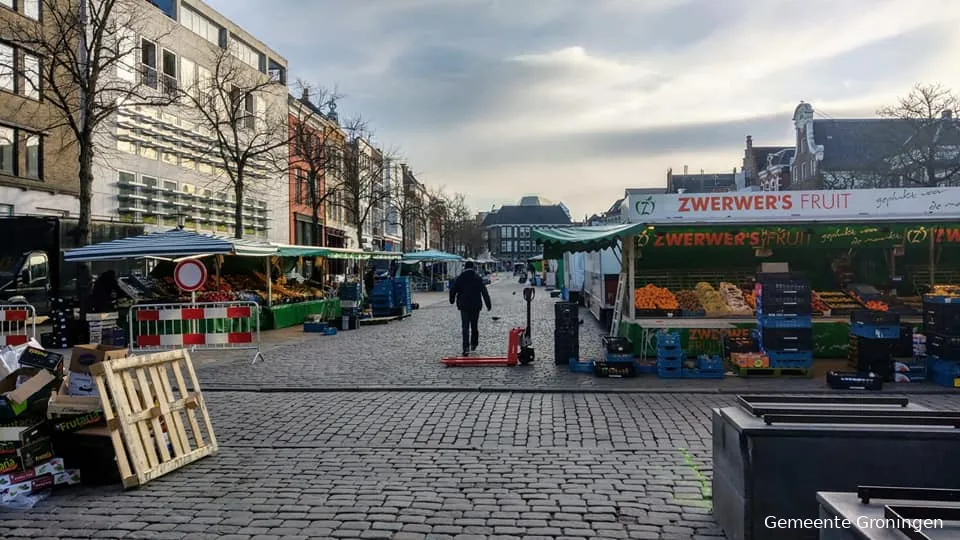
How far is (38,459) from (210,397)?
417 cm

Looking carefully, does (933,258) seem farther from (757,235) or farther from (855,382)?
(855,382)

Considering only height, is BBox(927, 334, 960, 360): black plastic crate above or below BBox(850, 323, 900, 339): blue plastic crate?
below

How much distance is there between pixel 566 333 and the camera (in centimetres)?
1177

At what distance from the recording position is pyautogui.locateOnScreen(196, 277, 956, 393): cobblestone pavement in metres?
9.76

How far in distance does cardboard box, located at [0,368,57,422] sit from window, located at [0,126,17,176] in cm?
2259

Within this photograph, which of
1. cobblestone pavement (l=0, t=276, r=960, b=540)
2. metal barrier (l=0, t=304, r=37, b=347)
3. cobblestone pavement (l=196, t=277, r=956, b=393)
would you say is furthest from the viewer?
metal barrier (l=0, t=304, r=37, b=347)

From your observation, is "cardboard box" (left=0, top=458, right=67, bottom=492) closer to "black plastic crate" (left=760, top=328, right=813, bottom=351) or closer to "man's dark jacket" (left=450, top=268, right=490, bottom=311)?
"man's dark jacket" (left=450, top=268, right=490, bottom=311)

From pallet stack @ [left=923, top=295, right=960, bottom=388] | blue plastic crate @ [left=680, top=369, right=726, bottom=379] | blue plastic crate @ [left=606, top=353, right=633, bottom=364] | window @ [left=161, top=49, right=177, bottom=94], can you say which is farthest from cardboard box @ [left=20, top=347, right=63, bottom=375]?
window @ [left=161, top=49, right=177, bottom=94]

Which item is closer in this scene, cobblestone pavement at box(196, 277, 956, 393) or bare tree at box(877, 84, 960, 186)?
cobblestone pavement at box(196, 277, 956, 393)

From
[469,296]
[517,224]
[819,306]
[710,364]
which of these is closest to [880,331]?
[819,306]

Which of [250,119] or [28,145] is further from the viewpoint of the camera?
[250,119]

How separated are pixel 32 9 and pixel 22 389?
1034 inches

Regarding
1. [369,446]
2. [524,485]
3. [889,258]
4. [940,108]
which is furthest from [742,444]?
[940,108]

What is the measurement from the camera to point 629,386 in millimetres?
9703
